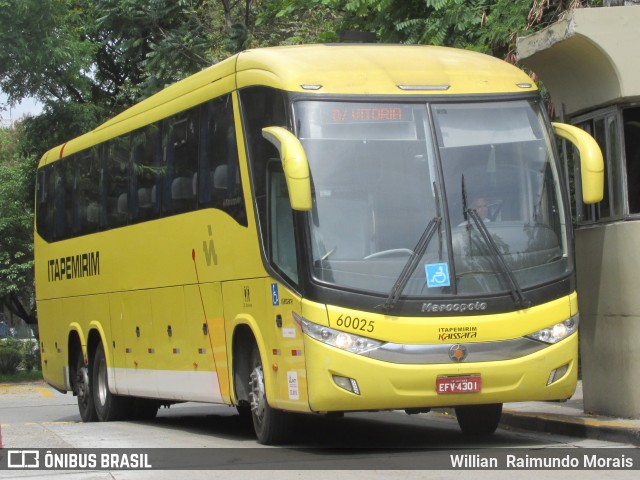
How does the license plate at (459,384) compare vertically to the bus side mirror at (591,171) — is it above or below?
below

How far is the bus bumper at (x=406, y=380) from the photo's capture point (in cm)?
1022

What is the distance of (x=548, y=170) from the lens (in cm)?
1116

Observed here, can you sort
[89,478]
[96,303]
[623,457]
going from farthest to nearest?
[96,303]
[623,457]
[89,478]

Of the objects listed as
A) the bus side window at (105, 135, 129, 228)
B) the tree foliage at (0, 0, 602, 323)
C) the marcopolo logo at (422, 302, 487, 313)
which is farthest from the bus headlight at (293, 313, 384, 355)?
the tree foliage at (0, 0, 602, 323)

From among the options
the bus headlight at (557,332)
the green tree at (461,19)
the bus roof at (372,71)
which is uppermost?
the green tree at (461,19)

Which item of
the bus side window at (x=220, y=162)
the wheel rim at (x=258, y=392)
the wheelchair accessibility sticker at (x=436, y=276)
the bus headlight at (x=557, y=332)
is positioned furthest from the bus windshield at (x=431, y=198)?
the wheel rim at (x=258, y=392)

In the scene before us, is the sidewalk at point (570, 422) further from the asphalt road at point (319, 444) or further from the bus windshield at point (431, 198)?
the bus windshield at point (431, 198)

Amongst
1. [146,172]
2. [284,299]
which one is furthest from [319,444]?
[146,172]

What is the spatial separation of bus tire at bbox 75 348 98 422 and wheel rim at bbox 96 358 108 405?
0.68 feet

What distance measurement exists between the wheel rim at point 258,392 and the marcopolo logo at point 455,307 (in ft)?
6.79

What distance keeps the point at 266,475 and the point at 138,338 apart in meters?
6.52

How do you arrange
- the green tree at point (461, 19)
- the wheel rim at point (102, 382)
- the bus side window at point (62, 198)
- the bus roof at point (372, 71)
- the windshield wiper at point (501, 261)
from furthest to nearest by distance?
the bus side window at point (62, 198), the wheel rim at point (102, 382), the green tree at point (461, 19), the bus roof at point (372, 71), the windshield wiper at point (501, 261)

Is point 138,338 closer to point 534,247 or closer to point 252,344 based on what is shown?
point 252,344

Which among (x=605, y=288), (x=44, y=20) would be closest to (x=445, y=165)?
(x=605, y=288)
